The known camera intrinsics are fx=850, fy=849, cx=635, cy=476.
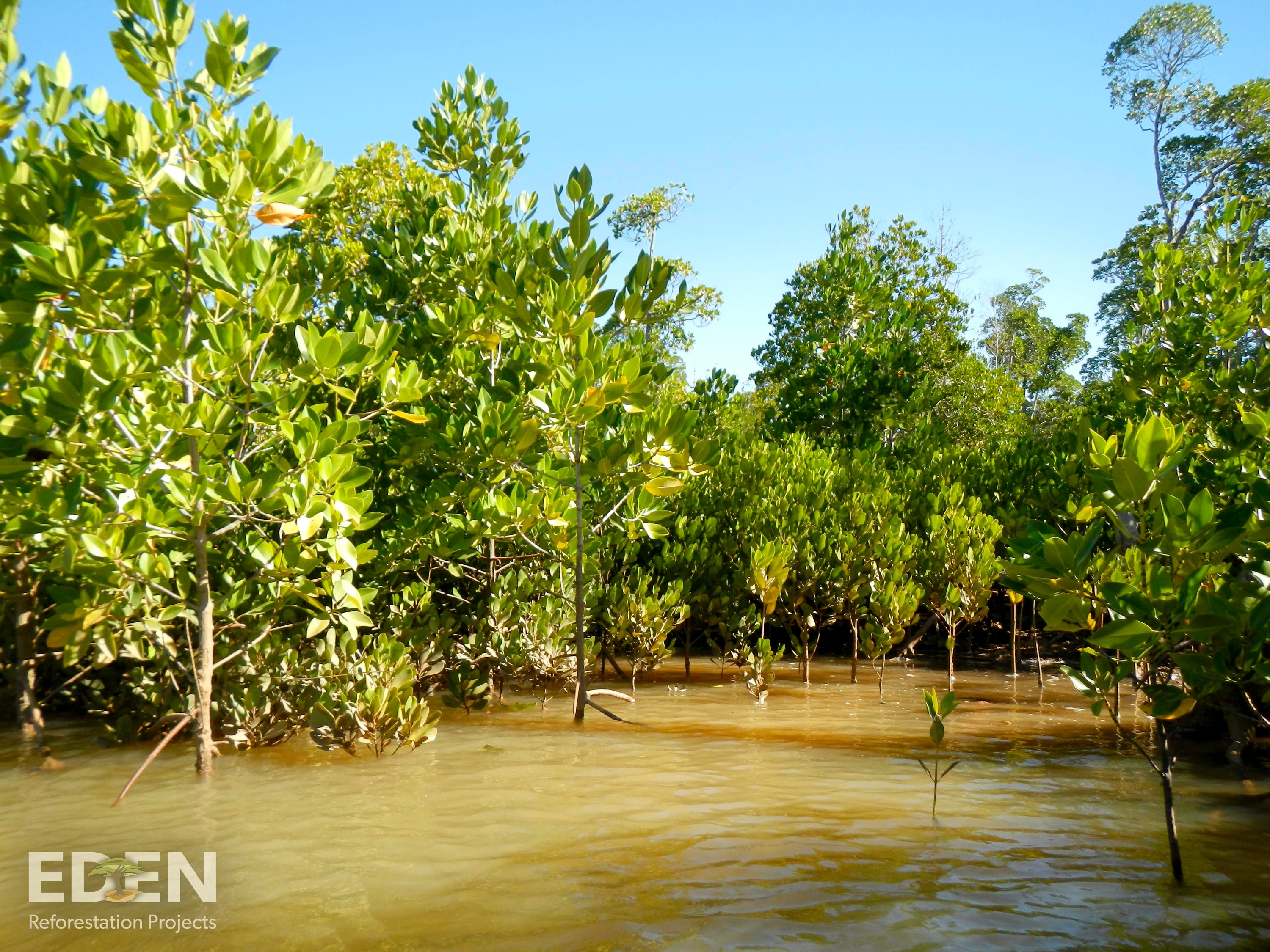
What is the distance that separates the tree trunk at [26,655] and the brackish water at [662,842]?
17cm

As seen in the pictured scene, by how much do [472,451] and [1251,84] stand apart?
1071 inches

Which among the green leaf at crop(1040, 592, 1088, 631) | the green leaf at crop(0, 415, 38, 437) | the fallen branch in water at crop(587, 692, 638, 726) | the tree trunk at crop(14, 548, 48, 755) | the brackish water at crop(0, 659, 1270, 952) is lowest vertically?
the brackish water at crop(0, 659, 1270, 952)

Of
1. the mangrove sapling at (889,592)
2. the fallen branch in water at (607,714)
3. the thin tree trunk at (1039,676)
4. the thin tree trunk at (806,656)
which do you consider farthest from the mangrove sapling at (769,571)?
the thin tree trunk at (1039,676)

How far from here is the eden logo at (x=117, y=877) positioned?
3301 mm

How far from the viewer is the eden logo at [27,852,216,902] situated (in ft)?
10.8

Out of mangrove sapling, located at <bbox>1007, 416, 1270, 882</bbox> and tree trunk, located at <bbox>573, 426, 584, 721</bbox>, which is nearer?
mangrove sapling, located at <bbox>1007, 416, 1270, 882</bbox>

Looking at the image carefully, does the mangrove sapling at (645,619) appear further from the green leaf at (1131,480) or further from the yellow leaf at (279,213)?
the green leaf at (1131,480)

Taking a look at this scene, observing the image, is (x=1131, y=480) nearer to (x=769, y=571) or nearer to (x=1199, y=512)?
(x=1199, y=512)

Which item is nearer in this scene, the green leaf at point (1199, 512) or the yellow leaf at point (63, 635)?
the green leaf at point (1199, 512)

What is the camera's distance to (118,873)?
11.5ft

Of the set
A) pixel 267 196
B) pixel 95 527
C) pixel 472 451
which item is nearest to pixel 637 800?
pixel 472 451

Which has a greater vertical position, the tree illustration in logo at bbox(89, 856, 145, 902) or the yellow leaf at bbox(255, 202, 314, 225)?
the yellow leaf at bbox(255, 202, 314, 225)

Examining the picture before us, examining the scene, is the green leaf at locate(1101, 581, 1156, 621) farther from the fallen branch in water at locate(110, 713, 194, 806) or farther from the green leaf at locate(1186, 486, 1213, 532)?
the fallen branch in water at locate(110, 713, 194, 806)

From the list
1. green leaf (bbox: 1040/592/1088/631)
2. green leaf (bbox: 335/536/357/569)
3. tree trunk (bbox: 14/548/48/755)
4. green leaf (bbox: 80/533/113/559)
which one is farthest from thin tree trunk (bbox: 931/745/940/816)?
tree trunk (bbox: 14/548/48/755)
